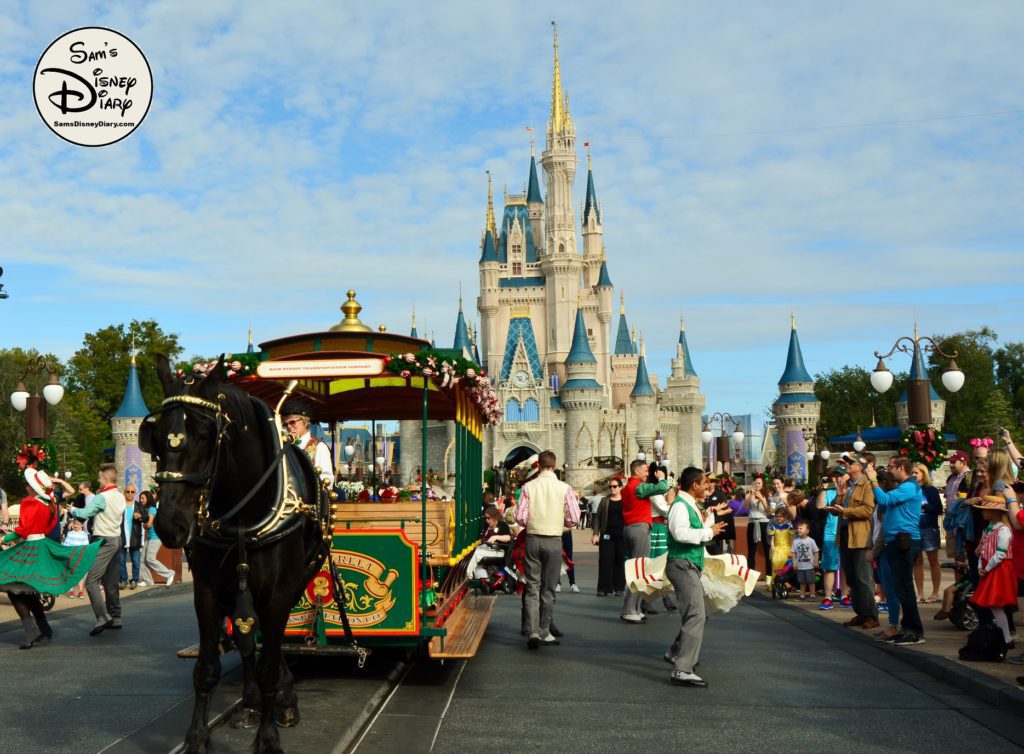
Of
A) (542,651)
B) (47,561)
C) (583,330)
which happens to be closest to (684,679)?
(542,651)

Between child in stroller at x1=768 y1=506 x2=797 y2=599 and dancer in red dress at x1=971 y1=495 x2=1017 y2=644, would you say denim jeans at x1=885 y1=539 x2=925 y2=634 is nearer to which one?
dancer in red dress at x1=971 y1=495 x2=1017 y2=644

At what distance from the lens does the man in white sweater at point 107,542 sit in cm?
1167

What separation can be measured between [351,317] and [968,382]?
250ft

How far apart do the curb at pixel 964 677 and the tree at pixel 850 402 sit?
257 ft

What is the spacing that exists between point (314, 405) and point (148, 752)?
5530mm

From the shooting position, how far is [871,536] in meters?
11.4

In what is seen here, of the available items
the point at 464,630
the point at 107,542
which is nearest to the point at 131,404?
the point at 107,542

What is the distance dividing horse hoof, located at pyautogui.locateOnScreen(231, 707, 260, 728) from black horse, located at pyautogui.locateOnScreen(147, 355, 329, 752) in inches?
9.6

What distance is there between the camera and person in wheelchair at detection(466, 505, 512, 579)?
16031 millimetres

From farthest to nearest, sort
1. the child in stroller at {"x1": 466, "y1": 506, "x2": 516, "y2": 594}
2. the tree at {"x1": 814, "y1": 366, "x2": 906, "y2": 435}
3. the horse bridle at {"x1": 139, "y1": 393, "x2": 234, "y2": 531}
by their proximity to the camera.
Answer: the tree at {"x1": 814, "y1": 366, "x2": 906, "y2": 435} → the child in stroller at {"x1": 466, "y1": 506, "x2": 516, "y2": 594} → the horse bridle at {"x1": 139, "y1": 393, "x2": 234, "y2": 531}

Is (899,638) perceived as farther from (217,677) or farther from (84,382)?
(84,382)

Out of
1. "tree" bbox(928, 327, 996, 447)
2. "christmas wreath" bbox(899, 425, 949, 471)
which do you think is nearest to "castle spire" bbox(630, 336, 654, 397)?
"tree" bbox(928, 327, 996, 447)

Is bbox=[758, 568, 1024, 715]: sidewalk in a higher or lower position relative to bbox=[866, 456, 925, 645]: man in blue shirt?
lower

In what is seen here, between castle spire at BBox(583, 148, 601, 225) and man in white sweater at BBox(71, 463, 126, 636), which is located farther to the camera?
castle spire at BBox(583, 148, 601, 225)
